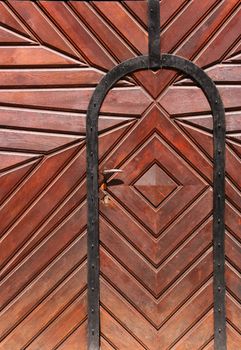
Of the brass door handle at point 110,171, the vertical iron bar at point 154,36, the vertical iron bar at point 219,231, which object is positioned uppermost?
the vertical iron bar at point 154,36

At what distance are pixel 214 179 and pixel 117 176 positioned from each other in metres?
0.55

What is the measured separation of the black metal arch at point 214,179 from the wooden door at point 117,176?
1.4 inches

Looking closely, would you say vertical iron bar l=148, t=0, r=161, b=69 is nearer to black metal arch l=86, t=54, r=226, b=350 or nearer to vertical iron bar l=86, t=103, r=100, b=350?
black metal arch l=86, t=54, r=226, b=350

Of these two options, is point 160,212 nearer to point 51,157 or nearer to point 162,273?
point 162,273

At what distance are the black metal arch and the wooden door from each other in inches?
1.4

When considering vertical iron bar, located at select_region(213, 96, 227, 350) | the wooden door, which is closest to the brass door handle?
the wooden door

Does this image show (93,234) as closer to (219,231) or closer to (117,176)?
(117,176)

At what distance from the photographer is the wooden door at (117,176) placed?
7.61ft

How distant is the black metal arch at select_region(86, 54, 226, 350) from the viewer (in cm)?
231

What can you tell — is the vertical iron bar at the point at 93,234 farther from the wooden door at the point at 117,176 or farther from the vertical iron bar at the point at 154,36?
the vertical iron bar at the point at 154,36

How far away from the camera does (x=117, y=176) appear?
2.37 meters

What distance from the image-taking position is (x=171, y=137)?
92.7 inches

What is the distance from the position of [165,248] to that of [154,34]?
3.95 feet

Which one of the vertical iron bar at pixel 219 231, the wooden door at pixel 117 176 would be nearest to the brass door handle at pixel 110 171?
the wooden door at pixel 117 176
